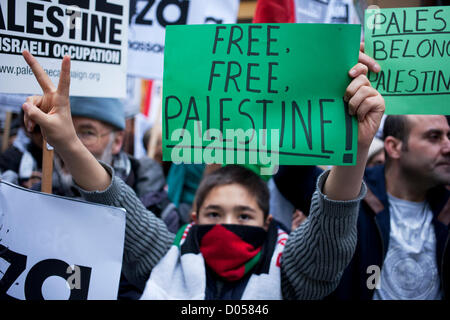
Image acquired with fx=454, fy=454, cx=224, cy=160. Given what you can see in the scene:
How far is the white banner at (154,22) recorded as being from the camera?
230cm

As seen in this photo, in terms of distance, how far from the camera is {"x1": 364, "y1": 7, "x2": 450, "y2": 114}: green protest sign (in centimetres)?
156

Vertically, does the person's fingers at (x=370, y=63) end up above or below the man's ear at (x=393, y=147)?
above

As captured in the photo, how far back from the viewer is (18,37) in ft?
4.99

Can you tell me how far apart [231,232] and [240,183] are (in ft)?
1.10

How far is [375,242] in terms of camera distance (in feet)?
6.77

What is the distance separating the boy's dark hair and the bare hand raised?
830 mm

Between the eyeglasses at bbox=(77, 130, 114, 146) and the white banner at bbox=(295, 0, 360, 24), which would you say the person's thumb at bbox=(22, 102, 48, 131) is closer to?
the eyeglasses at bbox=(77, 130, 114, 146)

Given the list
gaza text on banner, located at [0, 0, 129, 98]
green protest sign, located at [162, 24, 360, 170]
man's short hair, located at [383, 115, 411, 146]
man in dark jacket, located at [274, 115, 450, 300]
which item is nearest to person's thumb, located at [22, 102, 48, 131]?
gaza text on banner, located at [0, 0, 129, 98]

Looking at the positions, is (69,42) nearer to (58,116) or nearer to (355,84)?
(58,116)

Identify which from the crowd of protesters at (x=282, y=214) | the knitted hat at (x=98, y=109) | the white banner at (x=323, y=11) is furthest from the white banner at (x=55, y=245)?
the white banner at (x=323, y=11)

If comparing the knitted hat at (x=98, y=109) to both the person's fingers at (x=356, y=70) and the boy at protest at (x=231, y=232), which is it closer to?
the boy at protest at (x=231, y=232)

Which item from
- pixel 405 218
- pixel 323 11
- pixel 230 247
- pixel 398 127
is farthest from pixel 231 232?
pixel 323 11

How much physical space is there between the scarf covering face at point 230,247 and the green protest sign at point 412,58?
729 mm
